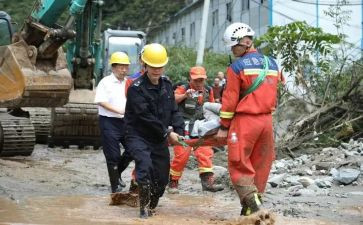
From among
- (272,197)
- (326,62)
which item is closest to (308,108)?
(326,62)

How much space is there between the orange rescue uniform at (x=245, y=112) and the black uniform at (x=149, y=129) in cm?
83

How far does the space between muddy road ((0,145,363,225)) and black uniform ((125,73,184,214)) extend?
1.30ft

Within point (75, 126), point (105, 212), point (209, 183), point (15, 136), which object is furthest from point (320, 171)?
point (75, 126)

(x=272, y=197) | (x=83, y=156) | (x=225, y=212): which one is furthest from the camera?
(x=83, y=156)

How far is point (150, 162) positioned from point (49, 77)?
369cm

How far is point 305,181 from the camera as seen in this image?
1070 cm

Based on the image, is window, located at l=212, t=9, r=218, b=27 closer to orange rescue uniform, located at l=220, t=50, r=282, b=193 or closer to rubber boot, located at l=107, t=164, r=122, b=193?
rubber boot, located at l=107, t=164, r=122, b=193

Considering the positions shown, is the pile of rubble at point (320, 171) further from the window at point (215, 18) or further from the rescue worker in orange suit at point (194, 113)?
the window at point (215, 18)

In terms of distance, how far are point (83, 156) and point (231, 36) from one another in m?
8.35

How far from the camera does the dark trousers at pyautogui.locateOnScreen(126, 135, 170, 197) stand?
26.0 feet

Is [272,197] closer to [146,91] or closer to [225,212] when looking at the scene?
[225,212]

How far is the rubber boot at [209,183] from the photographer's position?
10.3m

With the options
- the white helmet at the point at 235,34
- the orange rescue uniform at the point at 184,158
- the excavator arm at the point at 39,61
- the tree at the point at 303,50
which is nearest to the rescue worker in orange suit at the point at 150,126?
the white helmet at the point at 235,34

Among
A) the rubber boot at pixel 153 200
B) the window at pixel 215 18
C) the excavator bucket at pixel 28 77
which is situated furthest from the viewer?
the window at pixel 215 18
